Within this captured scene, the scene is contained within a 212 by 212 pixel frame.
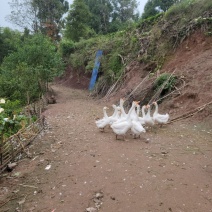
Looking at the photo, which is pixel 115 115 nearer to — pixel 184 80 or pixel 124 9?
pixel 184 80

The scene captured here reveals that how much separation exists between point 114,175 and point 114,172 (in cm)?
10

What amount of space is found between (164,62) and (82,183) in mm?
7969

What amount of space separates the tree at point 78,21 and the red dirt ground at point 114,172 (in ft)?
58.9

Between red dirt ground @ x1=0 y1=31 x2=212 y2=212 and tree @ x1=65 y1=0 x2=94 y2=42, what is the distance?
58.9 feet

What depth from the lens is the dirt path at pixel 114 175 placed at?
10.3ft

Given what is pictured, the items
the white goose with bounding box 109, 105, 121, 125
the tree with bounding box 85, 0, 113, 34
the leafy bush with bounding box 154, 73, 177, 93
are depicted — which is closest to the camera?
the white goose with bounding box 109, 105, 121, 125

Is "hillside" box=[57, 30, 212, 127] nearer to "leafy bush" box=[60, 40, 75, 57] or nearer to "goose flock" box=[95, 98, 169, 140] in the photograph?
"goose flock" box=[95, 98, 169, 140]

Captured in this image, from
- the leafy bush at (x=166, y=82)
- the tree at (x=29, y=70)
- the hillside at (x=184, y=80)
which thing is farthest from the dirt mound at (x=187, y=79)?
the tree at (x=29, y=70)

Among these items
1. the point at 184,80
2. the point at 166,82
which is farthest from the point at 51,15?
the point at 184,80

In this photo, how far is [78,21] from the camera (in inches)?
886

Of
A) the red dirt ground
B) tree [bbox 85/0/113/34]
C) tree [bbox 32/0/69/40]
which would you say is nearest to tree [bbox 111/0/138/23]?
tree [bbox 85/0/113/34]

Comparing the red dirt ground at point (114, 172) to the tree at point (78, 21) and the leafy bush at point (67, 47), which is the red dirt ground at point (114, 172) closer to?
the leafy bush at point (67, 47)

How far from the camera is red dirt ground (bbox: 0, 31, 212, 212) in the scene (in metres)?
3.16

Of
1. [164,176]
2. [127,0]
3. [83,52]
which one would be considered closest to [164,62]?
[164,176]
